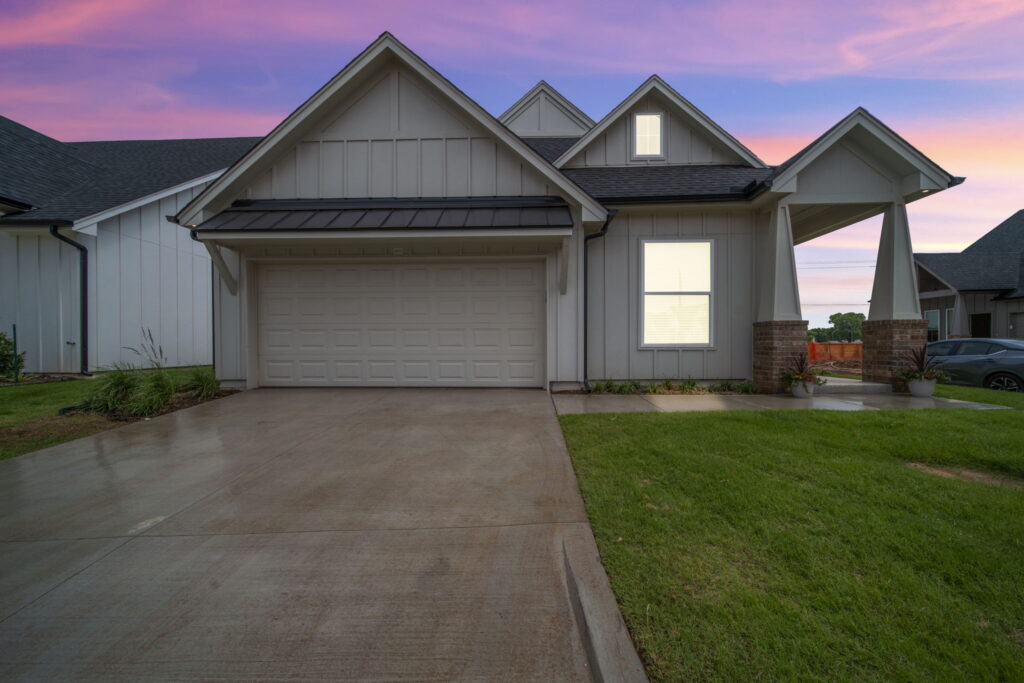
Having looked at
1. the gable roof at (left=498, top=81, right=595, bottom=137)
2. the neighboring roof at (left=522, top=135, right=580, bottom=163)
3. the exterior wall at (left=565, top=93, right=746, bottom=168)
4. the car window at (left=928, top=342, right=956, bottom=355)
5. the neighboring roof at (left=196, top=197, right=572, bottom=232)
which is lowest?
the car window at (left=928, top=342, right=956, bottom=355)

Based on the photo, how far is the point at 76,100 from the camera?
12828mm

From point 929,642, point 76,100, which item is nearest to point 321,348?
point 929,642

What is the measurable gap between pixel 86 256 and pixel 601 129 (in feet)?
42.2

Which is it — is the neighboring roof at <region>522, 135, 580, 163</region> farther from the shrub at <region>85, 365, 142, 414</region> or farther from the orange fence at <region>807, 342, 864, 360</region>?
the orange fence at <region>807, 342, 864, 360</region>

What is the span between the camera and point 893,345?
848 centimetres

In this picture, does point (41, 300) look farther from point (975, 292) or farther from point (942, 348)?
point (975, 292)

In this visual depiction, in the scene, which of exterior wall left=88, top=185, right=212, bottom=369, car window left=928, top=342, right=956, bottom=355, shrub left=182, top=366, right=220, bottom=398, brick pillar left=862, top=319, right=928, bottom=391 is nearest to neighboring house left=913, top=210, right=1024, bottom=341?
car window left=928, top=342, right=956, bottom=355

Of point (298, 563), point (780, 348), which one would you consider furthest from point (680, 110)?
point (298, 563)

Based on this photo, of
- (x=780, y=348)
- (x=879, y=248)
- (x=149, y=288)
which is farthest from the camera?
(x=149, y=288)

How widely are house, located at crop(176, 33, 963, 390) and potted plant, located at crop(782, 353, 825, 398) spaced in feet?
0.63

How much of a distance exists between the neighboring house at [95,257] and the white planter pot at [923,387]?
1772 cm

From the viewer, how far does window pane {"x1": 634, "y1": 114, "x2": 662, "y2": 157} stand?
1012 cm

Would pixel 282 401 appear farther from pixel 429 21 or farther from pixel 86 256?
pixel 429 21

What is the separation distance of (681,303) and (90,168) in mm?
18489
